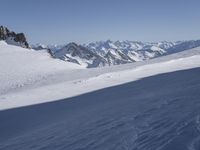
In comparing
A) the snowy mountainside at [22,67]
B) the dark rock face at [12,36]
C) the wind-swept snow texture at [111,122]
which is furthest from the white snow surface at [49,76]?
the dark rock face at [12,36]

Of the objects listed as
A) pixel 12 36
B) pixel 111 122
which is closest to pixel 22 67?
pixel 111 122

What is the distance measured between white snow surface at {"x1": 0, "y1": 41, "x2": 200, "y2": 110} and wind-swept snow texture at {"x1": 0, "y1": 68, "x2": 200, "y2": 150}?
2.10m

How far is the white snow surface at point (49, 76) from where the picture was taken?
61.8 ft

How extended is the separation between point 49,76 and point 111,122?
17801mm

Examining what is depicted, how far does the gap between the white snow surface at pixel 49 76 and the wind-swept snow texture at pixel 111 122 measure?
2.10m

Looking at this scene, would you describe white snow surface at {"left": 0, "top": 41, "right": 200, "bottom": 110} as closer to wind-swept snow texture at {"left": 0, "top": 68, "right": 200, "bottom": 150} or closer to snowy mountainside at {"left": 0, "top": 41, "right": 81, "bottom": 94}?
snowy mountainside at {"left": 0, "top": 41, "right": 81, "bottom": 94}

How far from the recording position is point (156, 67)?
2770 cm

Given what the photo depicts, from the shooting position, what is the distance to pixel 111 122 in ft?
35.4

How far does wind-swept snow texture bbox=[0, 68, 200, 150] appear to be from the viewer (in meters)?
8.27

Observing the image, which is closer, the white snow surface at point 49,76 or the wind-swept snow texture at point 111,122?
the wind-swept snow texture at point 111,122

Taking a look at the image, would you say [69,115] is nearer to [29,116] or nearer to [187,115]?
[29,116]

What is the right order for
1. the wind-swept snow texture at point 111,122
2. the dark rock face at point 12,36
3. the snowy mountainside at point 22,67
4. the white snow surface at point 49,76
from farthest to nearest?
the dark rock face at point 12,36 < the snowy mountainside at point 22,67 < the white snow surface at point 49,76 < the wind-swept snow texture at point 111,122

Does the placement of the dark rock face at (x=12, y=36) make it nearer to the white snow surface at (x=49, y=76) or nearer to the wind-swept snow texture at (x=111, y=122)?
the white snow surface at (x=49, y=76)

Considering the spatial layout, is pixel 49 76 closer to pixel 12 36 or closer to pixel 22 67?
pixel 22 67
